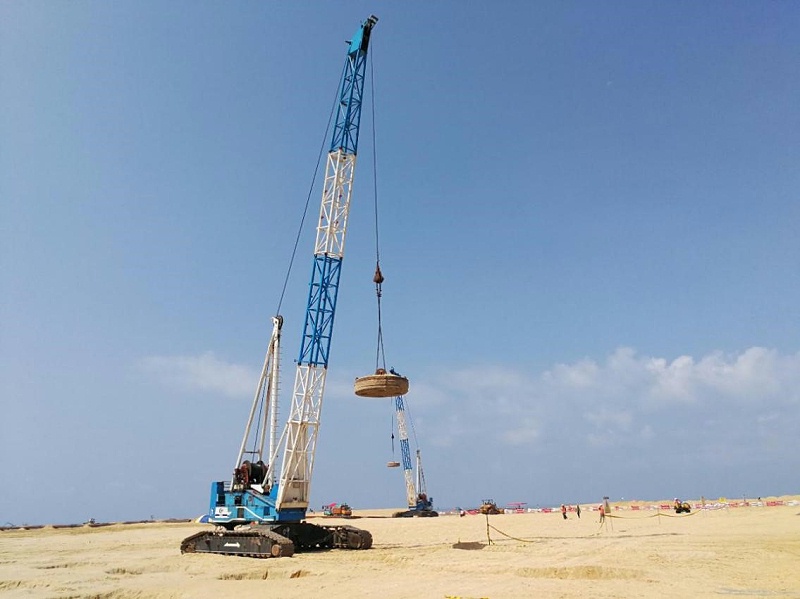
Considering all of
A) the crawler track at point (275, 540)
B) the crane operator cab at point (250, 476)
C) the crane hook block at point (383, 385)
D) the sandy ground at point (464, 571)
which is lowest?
the sandy ground at point (464, 571)

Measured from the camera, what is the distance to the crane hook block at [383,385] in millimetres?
28531

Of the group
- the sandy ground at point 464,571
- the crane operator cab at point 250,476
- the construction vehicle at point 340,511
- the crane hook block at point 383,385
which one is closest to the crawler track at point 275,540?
the sandy ground at point 464,571

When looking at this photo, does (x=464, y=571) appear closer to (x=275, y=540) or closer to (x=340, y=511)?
(x=275, y=540)

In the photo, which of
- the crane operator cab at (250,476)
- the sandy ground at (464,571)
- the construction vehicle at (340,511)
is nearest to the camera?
the sandy ground at (464,571)

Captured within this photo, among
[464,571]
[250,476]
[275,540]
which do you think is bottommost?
[464,571]

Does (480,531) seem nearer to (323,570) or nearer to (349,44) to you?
(323,570)

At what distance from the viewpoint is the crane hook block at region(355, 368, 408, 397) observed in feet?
93.6

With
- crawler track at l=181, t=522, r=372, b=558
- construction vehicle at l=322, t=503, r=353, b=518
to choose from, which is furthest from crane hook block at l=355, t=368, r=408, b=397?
construction vehicle at l=322, t=503, r=353, b=518

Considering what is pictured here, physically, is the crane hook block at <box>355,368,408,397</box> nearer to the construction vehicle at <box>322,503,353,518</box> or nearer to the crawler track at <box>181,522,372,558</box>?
the crawler track at <box>181,522,372,558</box>

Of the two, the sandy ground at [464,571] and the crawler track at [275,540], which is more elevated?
the crawler track at [275,540]

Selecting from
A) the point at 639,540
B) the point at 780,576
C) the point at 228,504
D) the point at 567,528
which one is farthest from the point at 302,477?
the point at 780,576

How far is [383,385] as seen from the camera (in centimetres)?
2853

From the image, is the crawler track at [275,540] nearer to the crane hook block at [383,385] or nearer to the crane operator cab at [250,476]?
the crane operator cab at [250,476]

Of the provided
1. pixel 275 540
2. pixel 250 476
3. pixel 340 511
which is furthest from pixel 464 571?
pixel 340 511
